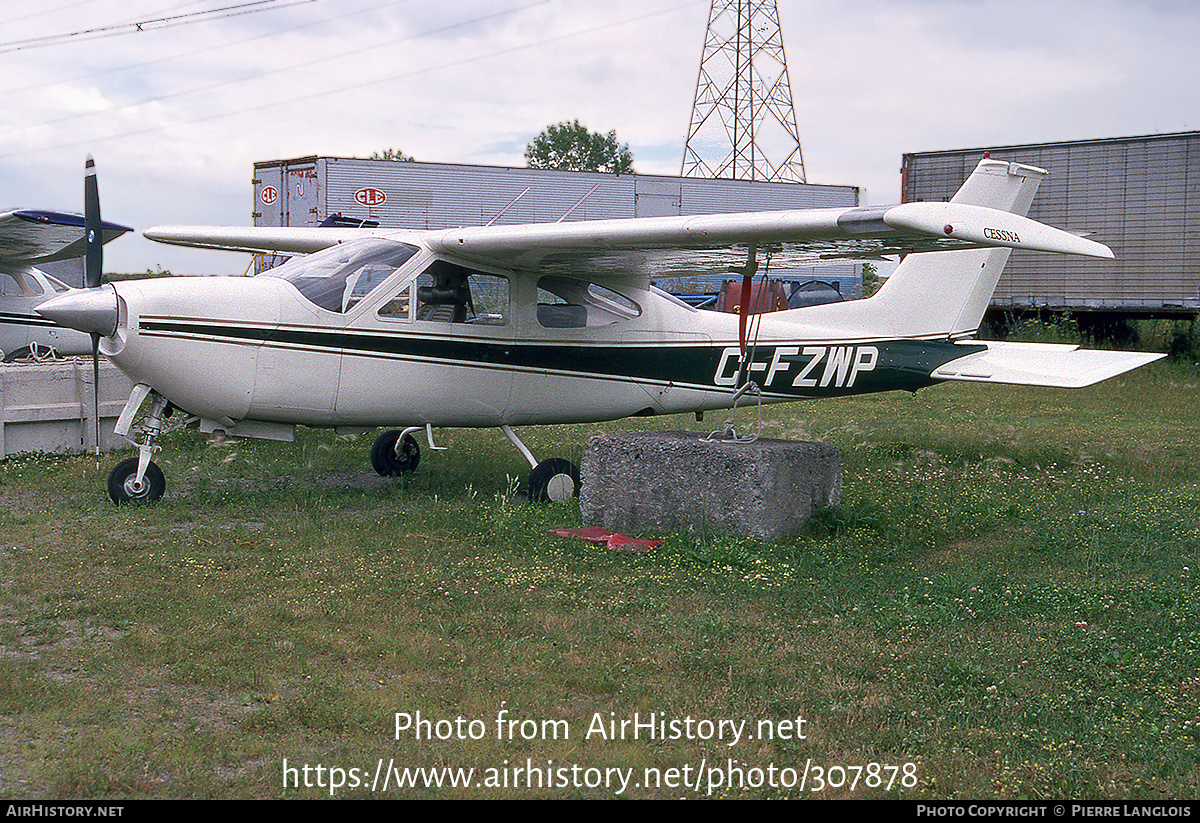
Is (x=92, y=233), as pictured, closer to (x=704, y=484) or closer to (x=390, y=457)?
(x=390, y=457)

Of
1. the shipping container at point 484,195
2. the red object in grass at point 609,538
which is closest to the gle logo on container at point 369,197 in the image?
the shipping container at point 484,195

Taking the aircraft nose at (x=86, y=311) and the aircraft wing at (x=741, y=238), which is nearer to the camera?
the aircraft wing at (x=741, y=238)

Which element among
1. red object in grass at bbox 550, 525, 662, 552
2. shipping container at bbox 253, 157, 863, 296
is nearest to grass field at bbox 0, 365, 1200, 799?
red object in grass at bbox 550, 525, 662, 552

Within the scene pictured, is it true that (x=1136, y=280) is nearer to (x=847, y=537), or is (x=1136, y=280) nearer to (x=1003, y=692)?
(x=847, y=537)

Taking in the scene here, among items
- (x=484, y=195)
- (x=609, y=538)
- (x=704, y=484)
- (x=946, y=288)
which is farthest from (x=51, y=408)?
(x=484, y=195)

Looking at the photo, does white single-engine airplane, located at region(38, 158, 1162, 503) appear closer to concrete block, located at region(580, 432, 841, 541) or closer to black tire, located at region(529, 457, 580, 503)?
black tire, located at region(529, 457, 580, 503)

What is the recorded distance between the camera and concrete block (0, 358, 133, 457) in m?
10.3

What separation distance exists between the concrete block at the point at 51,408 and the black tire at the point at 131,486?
258cm

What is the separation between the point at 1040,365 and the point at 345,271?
6.34 metres

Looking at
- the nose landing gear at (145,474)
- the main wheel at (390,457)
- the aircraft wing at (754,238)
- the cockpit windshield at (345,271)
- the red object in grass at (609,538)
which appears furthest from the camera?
the main wheel at (390,457)

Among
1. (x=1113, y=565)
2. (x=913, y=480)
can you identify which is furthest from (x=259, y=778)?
(x=913, y=480)

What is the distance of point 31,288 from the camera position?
15.9 metres

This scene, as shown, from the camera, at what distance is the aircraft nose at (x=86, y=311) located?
23.5ft

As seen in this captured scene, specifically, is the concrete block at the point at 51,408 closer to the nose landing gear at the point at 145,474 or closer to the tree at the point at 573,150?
the nose landing gear at the point at 145,474
